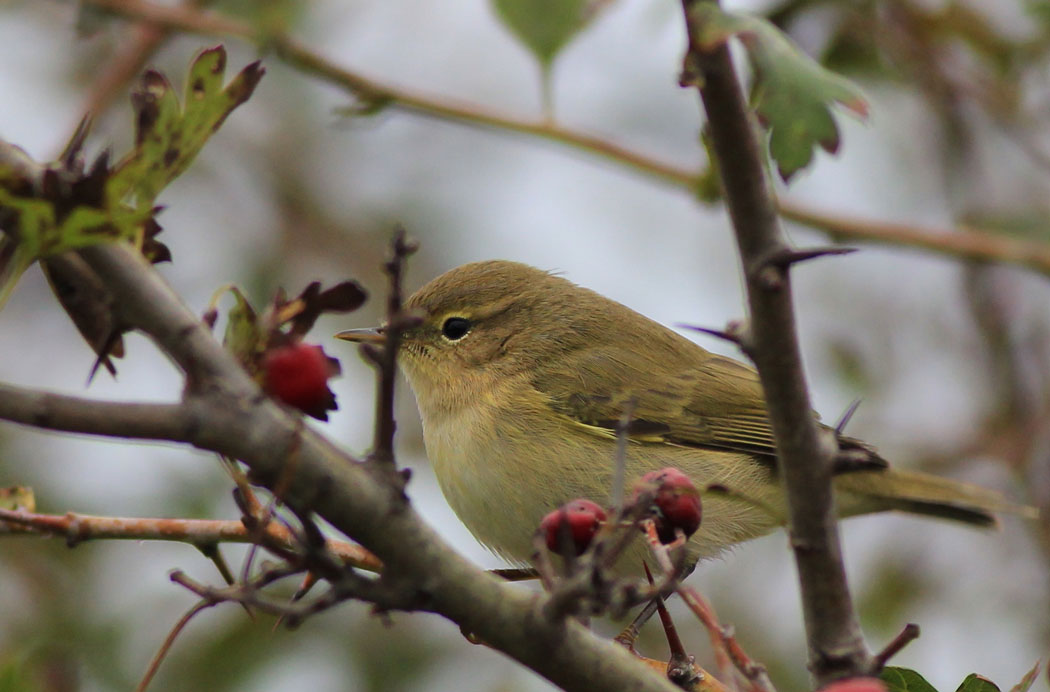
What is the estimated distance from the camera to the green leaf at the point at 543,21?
12.0 ft

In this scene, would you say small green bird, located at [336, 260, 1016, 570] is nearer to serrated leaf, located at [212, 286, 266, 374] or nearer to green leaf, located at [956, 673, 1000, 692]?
green leaf, located at [956, 673, 1000, 692]

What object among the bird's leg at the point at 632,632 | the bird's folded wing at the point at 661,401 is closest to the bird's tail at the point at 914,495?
the bird's folded wing at the point at 661,401

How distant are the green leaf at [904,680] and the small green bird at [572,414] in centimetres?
130

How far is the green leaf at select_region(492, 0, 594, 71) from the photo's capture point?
144 inches

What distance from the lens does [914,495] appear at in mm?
4422

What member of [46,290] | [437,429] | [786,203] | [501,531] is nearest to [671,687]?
[501,531]

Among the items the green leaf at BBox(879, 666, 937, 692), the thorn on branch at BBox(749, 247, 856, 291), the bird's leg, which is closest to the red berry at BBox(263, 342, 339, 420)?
the thorn on branch at BBox(749, 247, 856, 291)

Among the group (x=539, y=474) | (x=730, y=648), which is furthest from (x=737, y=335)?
(x=539, y=474)

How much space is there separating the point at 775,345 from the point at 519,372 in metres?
2.71

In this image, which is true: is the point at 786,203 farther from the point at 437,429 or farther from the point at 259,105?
the point at 259,105

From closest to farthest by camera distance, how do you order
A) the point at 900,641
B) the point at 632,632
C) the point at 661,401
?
the point at 900,641, the point at 632,632, the point at 661,401

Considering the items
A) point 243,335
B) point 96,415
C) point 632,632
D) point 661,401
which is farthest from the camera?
point 661,401

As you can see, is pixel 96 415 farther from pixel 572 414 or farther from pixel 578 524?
pixel 572 414

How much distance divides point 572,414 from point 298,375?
246cm
